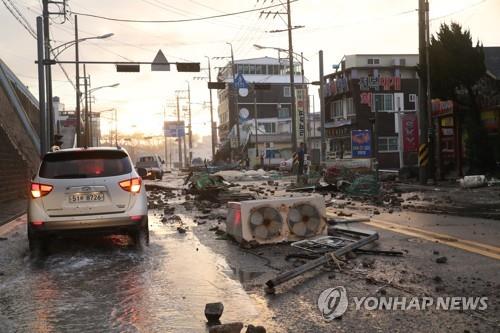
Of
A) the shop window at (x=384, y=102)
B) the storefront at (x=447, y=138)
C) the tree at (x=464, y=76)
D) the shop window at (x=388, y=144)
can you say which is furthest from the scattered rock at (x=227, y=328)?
the shop window at (x=384, y=102)

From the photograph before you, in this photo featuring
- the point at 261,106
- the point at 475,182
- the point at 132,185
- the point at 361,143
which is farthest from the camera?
the point at 261,106

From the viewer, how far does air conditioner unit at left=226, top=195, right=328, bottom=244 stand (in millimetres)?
8766

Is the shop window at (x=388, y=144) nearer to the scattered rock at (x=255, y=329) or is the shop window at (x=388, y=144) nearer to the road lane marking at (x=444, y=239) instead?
the road lane marking at (x=444, y=239)

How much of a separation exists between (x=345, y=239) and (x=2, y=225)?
8.33 meters

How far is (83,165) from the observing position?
29.2 ft

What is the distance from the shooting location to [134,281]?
6766mm

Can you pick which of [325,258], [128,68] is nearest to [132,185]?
[325,258]

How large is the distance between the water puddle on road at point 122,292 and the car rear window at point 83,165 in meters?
1.24

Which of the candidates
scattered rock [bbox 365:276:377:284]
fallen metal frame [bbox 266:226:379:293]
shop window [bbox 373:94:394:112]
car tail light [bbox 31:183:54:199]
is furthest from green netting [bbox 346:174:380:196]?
shop window [bbox 373:94:394:112]

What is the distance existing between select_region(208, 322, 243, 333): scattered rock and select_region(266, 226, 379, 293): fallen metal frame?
1372 mm

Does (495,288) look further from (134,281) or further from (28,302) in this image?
(28,302)

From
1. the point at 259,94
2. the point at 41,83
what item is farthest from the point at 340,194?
the point at 259,94

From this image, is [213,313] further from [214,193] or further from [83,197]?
[214,193]

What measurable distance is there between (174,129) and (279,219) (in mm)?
92435
